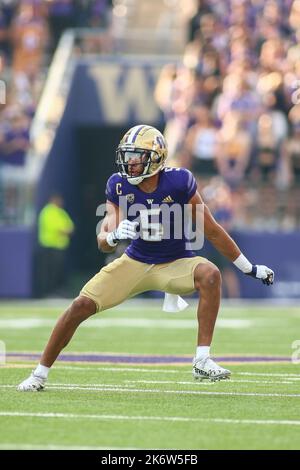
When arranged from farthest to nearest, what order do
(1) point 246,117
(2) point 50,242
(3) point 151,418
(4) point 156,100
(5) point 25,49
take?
(5) point 25,49 → (4) point 156,100 → (2) point 50,242 → (1) point 246,117 → (3) point 151,418

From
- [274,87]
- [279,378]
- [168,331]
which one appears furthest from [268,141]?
[279,378]

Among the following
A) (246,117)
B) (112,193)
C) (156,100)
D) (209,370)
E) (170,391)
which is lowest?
(170,391)

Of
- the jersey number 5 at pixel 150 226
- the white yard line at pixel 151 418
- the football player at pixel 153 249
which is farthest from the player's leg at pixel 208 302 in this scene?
the white yard line at pixel 151 418

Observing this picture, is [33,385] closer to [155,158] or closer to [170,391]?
[170,391]

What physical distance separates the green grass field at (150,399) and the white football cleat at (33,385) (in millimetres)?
62

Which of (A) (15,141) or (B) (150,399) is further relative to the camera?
(A) (15,141)

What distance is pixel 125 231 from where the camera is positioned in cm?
785

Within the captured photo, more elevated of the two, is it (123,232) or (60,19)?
(60,19)

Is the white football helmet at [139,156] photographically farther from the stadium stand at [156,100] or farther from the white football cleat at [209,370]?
the stadium stand at [156,100]

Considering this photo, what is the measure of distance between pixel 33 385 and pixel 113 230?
1.12 m

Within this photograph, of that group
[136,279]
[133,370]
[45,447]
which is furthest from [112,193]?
[45,447]

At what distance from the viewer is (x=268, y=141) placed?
2011 cm

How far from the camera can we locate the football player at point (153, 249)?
8094 millimetres

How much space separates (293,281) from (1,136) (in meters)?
5.50
